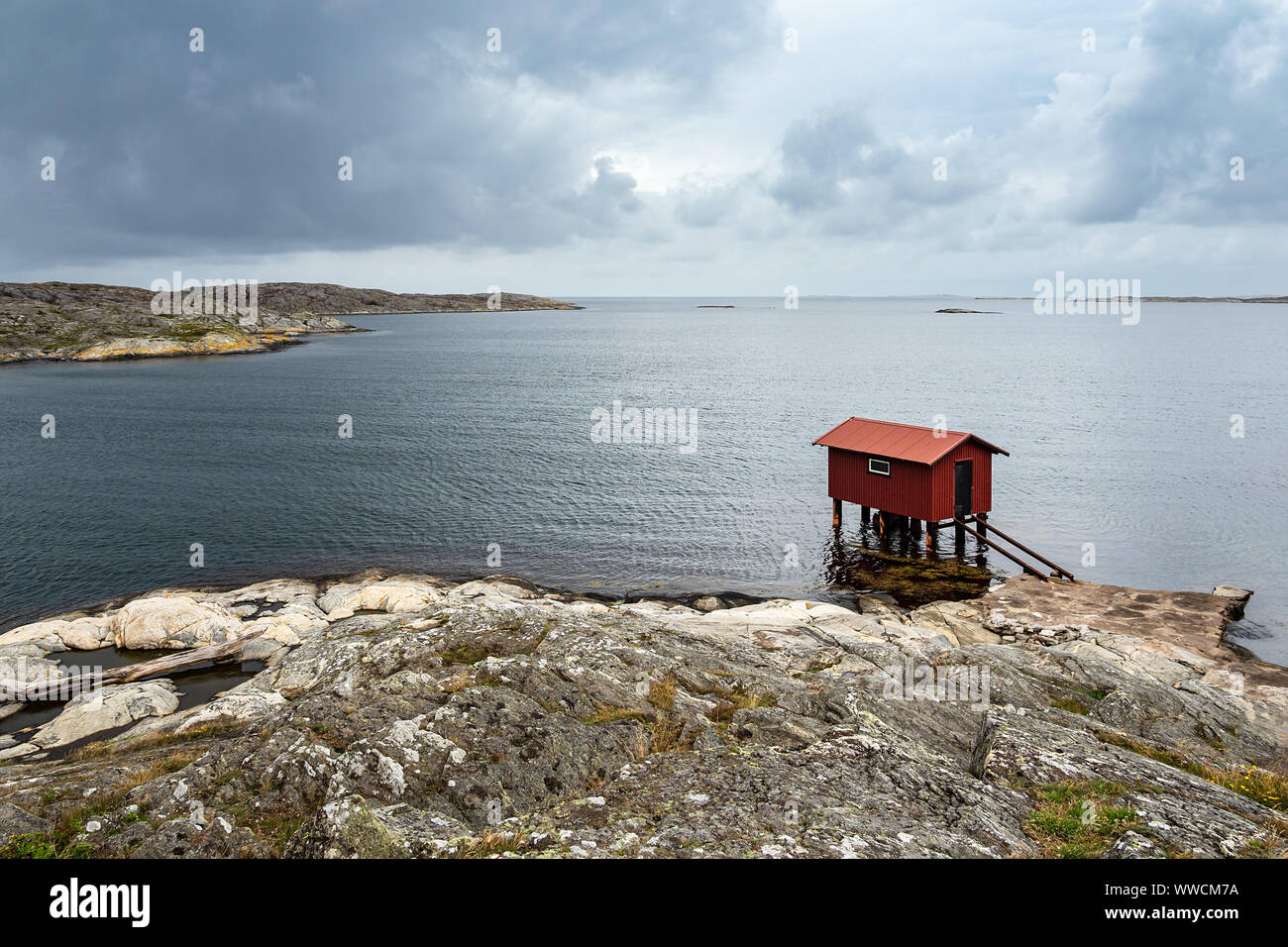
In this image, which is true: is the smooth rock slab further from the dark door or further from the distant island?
the distant island

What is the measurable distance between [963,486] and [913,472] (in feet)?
10.2

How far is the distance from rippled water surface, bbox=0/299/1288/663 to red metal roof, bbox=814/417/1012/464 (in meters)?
6.10

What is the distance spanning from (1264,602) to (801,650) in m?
26.4

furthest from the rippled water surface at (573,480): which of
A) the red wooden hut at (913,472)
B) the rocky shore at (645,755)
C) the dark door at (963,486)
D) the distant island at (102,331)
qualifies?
the distant island at (102,331)

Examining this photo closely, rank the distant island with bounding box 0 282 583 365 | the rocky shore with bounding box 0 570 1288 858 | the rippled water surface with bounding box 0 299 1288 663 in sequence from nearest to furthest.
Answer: the rocky shore with bounding box 0 570 1288 858 < the rippled water surface with bounding box 0 299 1288 663 < the distant island with bounding box 0 282 583 365

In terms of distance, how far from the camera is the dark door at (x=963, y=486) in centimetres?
3969

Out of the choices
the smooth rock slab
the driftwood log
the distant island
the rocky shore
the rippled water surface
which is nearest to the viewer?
the rocky shore

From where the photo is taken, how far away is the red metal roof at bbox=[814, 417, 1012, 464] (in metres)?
39.0

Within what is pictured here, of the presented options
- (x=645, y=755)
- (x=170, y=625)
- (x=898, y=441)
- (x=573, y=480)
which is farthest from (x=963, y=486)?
(x=170, y=625)

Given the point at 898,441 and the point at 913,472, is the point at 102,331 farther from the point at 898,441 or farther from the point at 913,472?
the point at 913,472

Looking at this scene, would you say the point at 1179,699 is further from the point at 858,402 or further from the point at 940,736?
the point at 858,402

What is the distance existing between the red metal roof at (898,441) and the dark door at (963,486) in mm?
1394

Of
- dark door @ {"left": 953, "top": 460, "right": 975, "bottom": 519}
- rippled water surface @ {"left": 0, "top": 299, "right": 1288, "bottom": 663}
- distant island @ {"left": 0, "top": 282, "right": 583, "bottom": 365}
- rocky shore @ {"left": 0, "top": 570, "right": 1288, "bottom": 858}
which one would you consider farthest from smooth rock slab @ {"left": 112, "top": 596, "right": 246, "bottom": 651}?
distant island @ {"left": 0, "top": 282, "right": 583, "bottom": 365}
